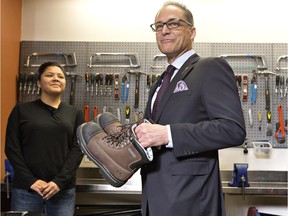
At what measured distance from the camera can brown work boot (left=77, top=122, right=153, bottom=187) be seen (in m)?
1.22

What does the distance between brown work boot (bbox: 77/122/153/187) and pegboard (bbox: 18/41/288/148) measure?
235 cm

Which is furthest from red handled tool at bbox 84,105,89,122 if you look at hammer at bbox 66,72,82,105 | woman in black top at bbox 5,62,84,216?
woman in black top at bbox 5,62,84,216

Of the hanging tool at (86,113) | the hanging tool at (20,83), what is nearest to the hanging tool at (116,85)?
the hanging tool at (86,113)

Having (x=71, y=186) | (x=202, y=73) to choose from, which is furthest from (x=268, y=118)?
(x=202, y=73)

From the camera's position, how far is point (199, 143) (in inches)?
47.3

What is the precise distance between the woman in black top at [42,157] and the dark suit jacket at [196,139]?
1.19 meters

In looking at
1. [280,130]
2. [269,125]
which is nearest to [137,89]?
[269,125]

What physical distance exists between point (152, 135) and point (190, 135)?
126 millimetres

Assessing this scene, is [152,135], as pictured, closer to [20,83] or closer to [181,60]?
[181,60]

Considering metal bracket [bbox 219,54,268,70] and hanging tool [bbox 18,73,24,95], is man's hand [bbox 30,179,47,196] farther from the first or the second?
metal bracket [bbox 219,54,268,70]

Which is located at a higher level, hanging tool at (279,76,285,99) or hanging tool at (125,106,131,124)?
hanging tool at (279,76,285,99)

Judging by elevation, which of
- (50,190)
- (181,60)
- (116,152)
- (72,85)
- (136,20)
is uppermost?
(136,20)

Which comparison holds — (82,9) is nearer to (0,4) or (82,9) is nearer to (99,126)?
(0,4)

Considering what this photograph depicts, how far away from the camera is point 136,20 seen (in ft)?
12.4
